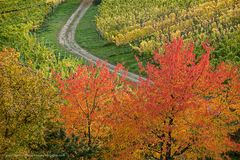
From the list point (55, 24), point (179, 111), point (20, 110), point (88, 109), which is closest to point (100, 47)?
point (55, 24)

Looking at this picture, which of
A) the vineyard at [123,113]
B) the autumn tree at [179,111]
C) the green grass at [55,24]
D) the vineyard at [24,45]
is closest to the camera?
the vineyard at [123,113]

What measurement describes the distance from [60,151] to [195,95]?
13.5 meters

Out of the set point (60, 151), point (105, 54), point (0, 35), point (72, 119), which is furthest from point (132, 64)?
point (60, 151)

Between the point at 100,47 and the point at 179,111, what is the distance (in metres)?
66.5

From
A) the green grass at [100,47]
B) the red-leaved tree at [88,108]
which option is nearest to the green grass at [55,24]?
the green grass at [100,47]

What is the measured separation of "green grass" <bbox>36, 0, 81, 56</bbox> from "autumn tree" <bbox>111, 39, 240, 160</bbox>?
57760mm

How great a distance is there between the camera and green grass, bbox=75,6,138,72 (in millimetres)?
88000

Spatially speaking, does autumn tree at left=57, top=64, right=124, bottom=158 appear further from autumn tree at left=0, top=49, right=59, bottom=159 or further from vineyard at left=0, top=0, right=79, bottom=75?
vineyard at left=0, top=0, right=79, bottom=75

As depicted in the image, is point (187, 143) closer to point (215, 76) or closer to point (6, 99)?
point (215, 76)

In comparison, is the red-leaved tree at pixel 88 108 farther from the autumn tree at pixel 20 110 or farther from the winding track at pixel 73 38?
the winding track at pixel 73 38

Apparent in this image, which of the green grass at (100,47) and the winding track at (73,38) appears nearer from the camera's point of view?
the winding track at (73,38)

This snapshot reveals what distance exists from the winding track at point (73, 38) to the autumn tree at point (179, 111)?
3645 centimetres

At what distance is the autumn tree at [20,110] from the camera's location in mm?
31906

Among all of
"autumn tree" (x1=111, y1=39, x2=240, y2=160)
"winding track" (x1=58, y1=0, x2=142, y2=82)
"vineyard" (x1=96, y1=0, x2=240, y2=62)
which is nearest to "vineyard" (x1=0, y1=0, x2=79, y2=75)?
"winding track" (x1=58, y1=0, x2=142, y2=82)
